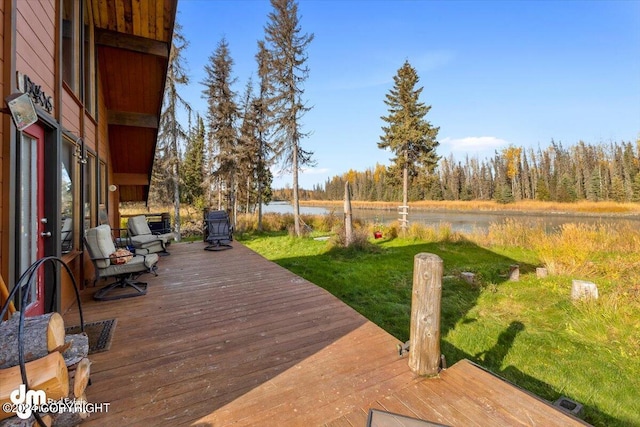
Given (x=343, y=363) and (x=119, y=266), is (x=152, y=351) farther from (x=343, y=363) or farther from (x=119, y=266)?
(x=119, y=266)

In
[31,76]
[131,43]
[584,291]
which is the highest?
[131,43]

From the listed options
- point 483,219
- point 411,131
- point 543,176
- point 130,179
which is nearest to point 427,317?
point 130,179

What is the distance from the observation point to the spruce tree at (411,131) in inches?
547

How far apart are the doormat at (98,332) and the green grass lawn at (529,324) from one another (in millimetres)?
3034

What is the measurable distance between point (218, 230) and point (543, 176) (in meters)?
45.7

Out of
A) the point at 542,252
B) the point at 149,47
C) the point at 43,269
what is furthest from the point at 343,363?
the point at 542,252

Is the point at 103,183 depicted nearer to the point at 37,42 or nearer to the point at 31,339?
the point at 37,42

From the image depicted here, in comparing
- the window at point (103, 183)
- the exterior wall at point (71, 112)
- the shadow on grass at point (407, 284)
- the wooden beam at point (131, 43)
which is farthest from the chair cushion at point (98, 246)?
the wooden beam at point (131, 43)

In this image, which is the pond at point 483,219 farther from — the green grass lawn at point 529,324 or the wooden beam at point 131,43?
the wooden beam at point 131,43

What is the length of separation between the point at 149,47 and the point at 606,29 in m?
15.3

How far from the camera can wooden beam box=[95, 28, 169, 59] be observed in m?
5.33

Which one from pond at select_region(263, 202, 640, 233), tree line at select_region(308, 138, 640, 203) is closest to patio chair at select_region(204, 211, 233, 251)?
pond at select_region(263, 202, 640, 233)

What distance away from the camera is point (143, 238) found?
248 inches

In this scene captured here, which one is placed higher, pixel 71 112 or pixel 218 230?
pixel 71 112
